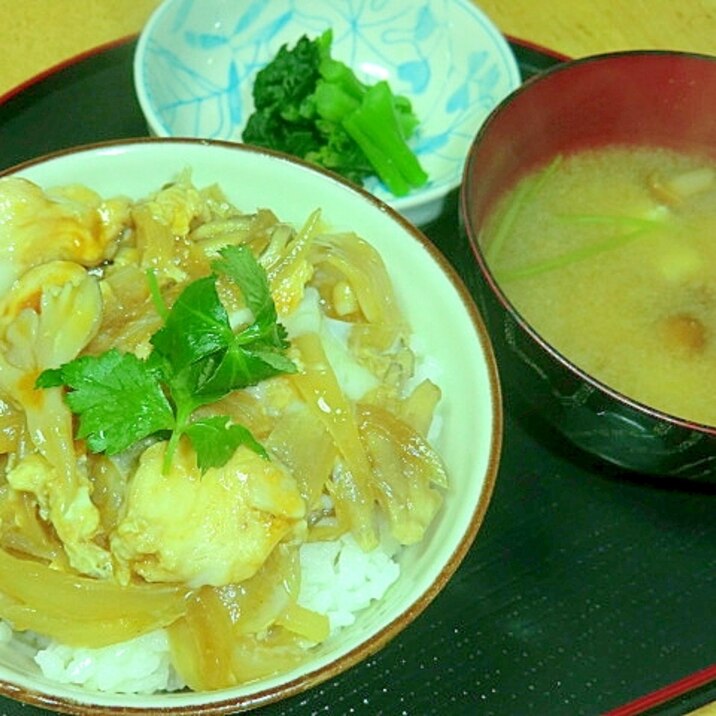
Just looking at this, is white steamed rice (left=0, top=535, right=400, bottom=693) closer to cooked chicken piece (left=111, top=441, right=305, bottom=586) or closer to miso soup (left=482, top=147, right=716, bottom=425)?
cooked chicken piece (left=111, top=441, right=305, bottom=586)

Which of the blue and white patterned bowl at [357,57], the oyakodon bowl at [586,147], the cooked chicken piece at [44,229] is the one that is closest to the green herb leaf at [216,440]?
the cooked chicken piece at [44,229]

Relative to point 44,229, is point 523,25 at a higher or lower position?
lower

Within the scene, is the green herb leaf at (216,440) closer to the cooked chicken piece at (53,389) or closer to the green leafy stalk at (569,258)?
the cooked chicken piece at (53,389)

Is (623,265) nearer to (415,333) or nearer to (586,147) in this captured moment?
(586,147)

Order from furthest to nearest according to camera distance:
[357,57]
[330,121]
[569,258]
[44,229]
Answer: [357,57], [330,121], [569,258], [44,229]

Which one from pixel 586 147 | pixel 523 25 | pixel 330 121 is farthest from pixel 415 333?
pixel 523 25

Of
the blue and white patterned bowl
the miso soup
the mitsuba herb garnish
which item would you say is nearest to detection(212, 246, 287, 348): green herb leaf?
the mitsuba herb garnish
